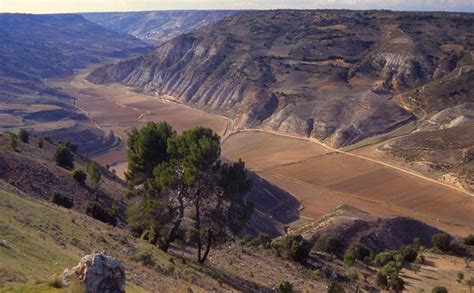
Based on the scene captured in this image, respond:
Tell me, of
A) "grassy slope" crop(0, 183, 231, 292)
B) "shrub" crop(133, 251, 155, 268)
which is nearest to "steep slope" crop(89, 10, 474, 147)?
"grassy slope" crop(0, 183, 231, 292)

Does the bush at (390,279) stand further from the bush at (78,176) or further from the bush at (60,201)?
the bush at (78,176)

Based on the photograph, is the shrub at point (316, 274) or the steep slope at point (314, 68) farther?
the steep slope at point (314, 68)

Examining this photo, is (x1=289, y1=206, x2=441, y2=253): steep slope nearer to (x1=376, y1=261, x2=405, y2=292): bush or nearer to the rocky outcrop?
(x1=376, y1=261, x2=405, y2=292): bush

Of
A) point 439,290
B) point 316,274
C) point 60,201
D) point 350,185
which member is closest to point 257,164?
point 350,185

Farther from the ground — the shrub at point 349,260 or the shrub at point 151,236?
the shrub at point 349,260

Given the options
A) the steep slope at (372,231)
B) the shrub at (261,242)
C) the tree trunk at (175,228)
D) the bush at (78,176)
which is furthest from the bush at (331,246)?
the bush at (78,176)

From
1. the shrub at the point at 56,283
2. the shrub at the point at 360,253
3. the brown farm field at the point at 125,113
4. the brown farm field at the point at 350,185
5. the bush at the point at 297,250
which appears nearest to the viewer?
the shrub at the point at 56,283
